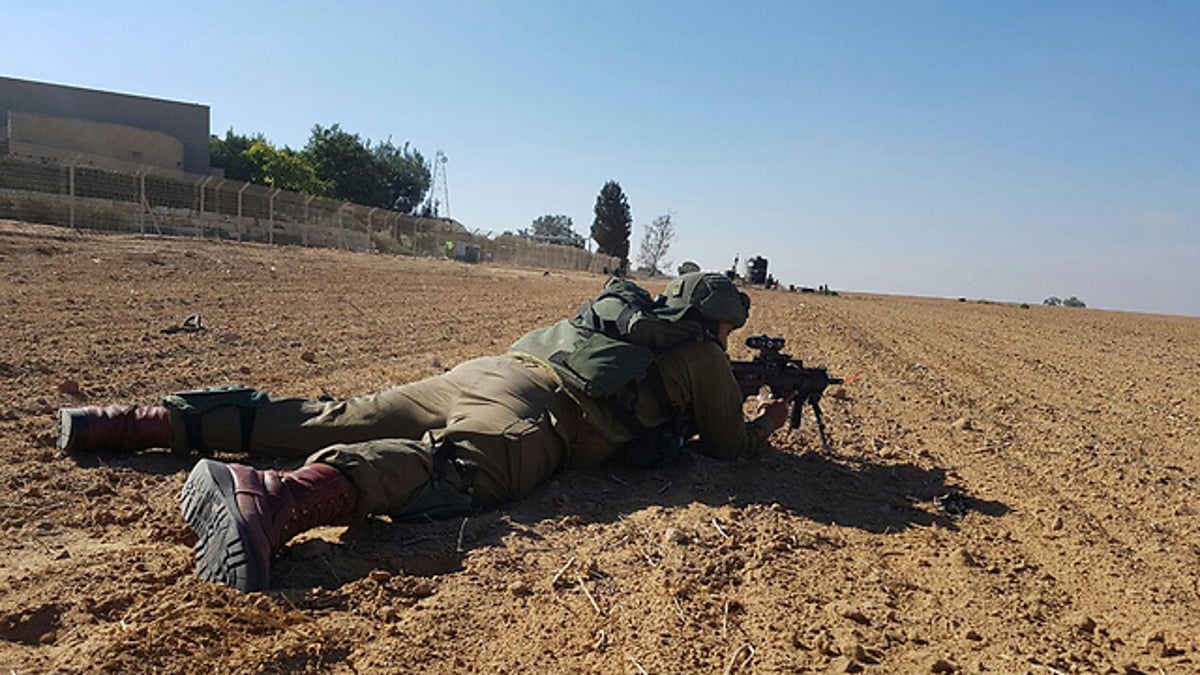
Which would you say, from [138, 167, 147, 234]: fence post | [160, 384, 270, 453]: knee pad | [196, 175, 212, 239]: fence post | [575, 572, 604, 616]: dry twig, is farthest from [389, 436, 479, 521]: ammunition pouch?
[196, 175, 212, 239]: fence post

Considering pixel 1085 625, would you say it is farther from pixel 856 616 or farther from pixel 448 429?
pixel 448 429

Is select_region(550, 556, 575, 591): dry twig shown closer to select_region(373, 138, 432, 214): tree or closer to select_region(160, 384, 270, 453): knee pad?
select_region(160, 384, 270, 453): knee pad

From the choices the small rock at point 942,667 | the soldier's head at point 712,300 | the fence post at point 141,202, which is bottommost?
the small rock at point 942,667

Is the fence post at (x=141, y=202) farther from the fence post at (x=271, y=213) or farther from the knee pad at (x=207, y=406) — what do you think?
the knee pad at (x=207, y=406)

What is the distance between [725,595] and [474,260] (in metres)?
43.0

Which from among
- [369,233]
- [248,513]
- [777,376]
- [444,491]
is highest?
[369,233]

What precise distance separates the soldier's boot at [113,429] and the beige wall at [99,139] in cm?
4010

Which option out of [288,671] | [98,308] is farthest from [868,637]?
[98,308]

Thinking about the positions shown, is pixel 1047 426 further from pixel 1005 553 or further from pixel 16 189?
pixel 16 189

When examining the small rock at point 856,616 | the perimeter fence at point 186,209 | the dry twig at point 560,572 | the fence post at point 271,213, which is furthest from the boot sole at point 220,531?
the fence post at point 271,213

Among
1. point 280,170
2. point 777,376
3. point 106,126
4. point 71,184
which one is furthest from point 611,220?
point 777,376

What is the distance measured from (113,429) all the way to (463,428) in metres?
1.52

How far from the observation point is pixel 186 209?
21625 mm

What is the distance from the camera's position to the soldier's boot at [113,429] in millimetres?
3496
